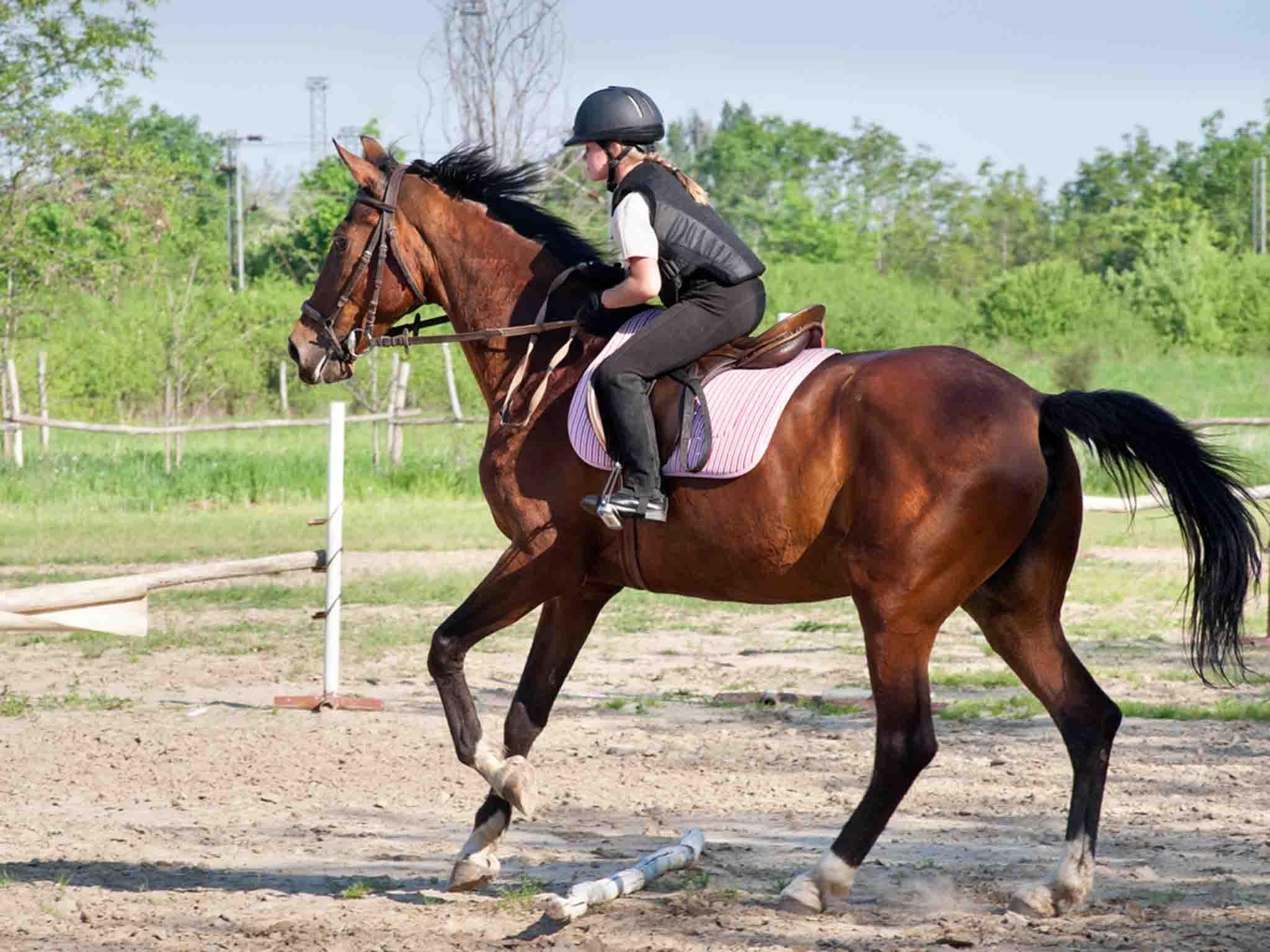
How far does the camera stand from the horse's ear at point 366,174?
5891 millimetres

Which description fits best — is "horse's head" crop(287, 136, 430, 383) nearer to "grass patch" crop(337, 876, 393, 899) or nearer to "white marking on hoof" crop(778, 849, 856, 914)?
"grass patch" crop(337, 876, 393, 899)

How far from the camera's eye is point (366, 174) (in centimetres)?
591

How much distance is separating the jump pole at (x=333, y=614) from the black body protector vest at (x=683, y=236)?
380 cm

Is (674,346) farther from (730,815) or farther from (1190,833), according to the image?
(1190,833)

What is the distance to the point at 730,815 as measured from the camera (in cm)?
660

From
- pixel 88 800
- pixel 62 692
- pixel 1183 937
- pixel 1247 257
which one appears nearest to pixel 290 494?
pixel 62 692

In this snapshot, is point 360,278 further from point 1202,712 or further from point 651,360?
point 1202,712

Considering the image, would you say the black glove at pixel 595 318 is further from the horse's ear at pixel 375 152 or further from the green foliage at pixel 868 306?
the green foliage at pixel 868 306

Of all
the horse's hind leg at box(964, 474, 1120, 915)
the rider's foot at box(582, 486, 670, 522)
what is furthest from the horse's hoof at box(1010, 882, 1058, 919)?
the rider's foot at box(582, 486, 670, 522)

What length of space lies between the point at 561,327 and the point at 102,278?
16679 millimetres

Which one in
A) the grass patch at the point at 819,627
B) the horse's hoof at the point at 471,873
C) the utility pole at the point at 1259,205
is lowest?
the grass patch at the point at 819,627

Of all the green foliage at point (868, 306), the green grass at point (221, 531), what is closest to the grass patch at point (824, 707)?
the green grass at point (221, 531)

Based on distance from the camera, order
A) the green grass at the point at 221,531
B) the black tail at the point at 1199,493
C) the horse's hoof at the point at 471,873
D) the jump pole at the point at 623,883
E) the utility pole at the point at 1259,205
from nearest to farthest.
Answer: the jump pole at the point at 623,883 → the black tail at the point at 1199,493 → the horse's hoof at the point at 471,873 → the green grass at the point at 221,531 → the utility pole at the point at 1259,205

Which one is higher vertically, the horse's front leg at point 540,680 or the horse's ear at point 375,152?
the horse's ear at point 375,152
